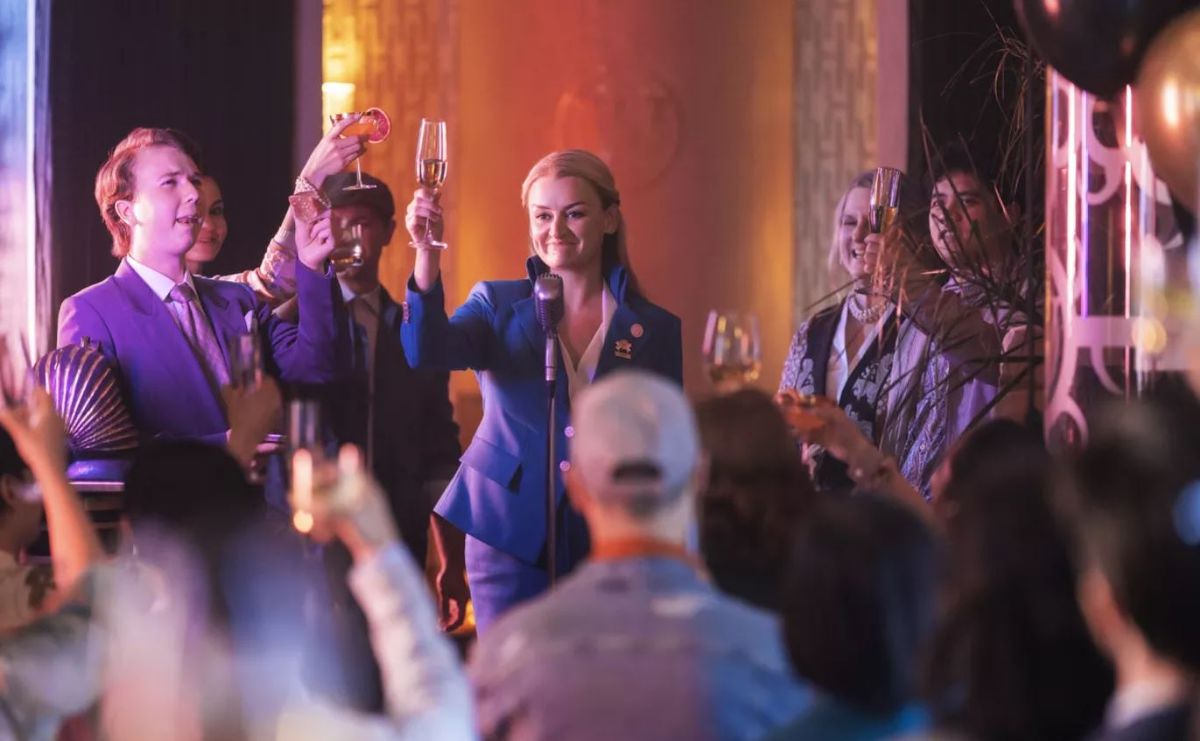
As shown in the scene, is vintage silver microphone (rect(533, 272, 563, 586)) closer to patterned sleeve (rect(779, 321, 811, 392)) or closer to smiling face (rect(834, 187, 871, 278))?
patterned sleeve (rect(779, 321, 811, 392))

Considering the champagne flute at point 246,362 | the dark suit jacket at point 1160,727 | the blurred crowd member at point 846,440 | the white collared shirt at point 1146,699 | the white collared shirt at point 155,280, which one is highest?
the white collared shirt at point 155,280

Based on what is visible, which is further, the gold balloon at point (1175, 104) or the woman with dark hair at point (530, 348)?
the woman with dark hair at point (530, 348)

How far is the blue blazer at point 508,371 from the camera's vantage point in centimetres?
400

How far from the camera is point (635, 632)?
189 cm

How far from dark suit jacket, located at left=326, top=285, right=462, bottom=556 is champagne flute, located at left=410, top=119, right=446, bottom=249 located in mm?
1604

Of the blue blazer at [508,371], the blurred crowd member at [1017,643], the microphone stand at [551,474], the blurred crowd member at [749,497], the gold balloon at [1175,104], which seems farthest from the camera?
the blue blazer at [508,371]

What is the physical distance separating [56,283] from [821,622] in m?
4.89

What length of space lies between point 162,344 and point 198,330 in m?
0.13

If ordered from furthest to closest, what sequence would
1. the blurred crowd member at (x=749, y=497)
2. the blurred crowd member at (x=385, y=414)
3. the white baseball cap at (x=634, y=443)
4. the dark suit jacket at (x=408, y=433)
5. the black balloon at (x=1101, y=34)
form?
the dark suit jacket at (x=408, y=433) < the blurred crowd member at (x=385, y=414) < the black balloon at (x=1101, y=34) < the blurred crowd member at (x=749, y=497) < the white baseball cap at (x=634, y=443)

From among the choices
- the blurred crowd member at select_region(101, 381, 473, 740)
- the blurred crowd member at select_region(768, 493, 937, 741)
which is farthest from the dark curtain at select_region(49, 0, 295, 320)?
the blurred crowd member at select_region(768, 493, 937, 741)

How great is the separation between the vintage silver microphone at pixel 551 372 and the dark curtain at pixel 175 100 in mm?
2638

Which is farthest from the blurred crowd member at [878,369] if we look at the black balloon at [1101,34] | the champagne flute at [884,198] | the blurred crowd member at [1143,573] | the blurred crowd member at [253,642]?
the blurred crowd member at [1143,573]

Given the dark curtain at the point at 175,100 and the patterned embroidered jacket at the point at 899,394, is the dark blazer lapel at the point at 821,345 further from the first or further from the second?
the dark curtain at the point at 175,100

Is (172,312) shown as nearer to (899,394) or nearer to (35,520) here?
(35,520)
